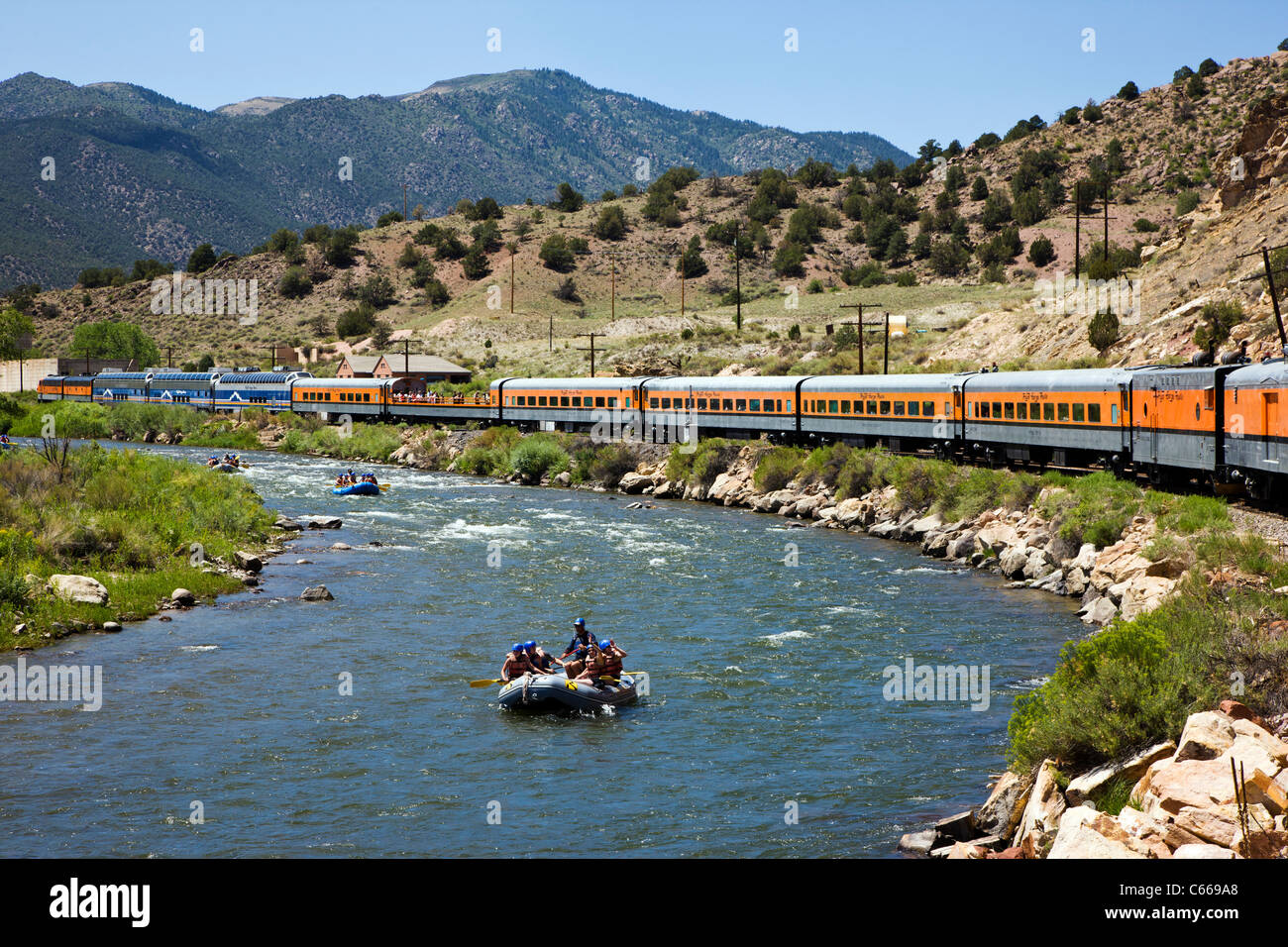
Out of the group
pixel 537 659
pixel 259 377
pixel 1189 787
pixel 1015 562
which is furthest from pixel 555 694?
pixel 259 377

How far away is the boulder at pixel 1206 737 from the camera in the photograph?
12.9 metres

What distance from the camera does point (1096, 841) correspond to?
11.3 metres

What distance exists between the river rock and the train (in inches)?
992

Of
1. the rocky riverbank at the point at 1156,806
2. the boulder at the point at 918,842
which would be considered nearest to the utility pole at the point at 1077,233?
the rocky riverbank at the point at 1156,806

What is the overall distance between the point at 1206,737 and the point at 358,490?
159ft

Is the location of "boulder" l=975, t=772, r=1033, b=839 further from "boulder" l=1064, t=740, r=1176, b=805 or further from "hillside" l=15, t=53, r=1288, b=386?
"hillside" l=15, t=53, r=1288, b=386

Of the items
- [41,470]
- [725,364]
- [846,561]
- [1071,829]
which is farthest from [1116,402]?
[725,364]

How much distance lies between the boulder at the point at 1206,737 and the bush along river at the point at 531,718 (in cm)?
390

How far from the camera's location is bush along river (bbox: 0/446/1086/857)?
16.4m

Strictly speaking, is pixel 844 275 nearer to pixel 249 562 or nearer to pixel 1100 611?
pixel 249 562

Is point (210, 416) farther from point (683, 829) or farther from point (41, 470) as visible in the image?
point (683, 829)

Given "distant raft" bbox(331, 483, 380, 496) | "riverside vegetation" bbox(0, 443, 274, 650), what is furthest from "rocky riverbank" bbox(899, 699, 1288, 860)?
"distant raft" bbox(331, 483, 380, 496)

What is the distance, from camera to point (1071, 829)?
1198 cm

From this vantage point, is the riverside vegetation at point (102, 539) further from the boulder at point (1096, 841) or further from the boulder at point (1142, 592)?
the boulder at point (1096, 841)
